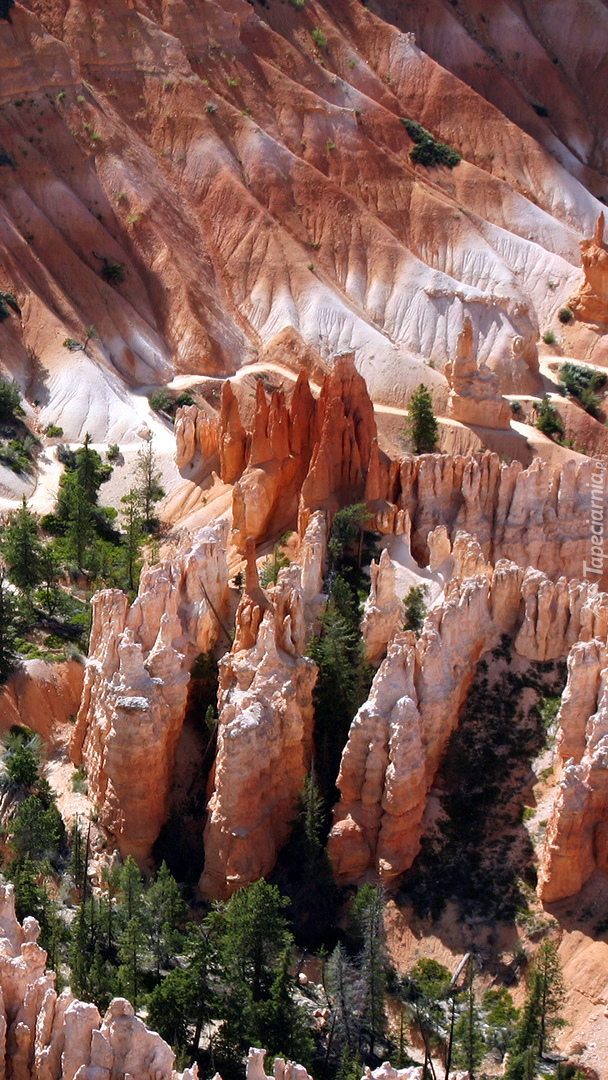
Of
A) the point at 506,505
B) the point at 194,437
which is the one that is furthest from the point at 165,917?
the point at 194,437

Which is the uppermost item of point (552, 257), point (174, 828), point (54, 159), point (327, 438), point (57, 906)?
point (552, 257)

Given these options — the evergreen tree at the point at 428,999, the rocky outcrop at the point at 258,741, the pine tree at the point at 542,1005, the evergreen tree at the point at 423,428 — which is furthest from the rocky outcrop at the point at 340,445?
the pine tree at the point at 542,1005

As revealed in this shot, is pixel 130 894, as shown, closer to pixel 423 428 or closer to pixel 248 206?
pixel 423 428

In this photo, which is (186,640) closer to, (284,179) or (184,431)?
(184,431)

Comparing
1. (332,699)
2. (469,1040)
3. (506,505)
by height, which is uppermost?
(506,505)

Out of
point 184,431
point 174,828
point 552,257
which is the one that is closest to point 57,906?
point 174,828

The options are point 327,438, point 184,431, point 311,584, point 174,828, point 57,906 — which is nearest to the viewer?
point 57,906
